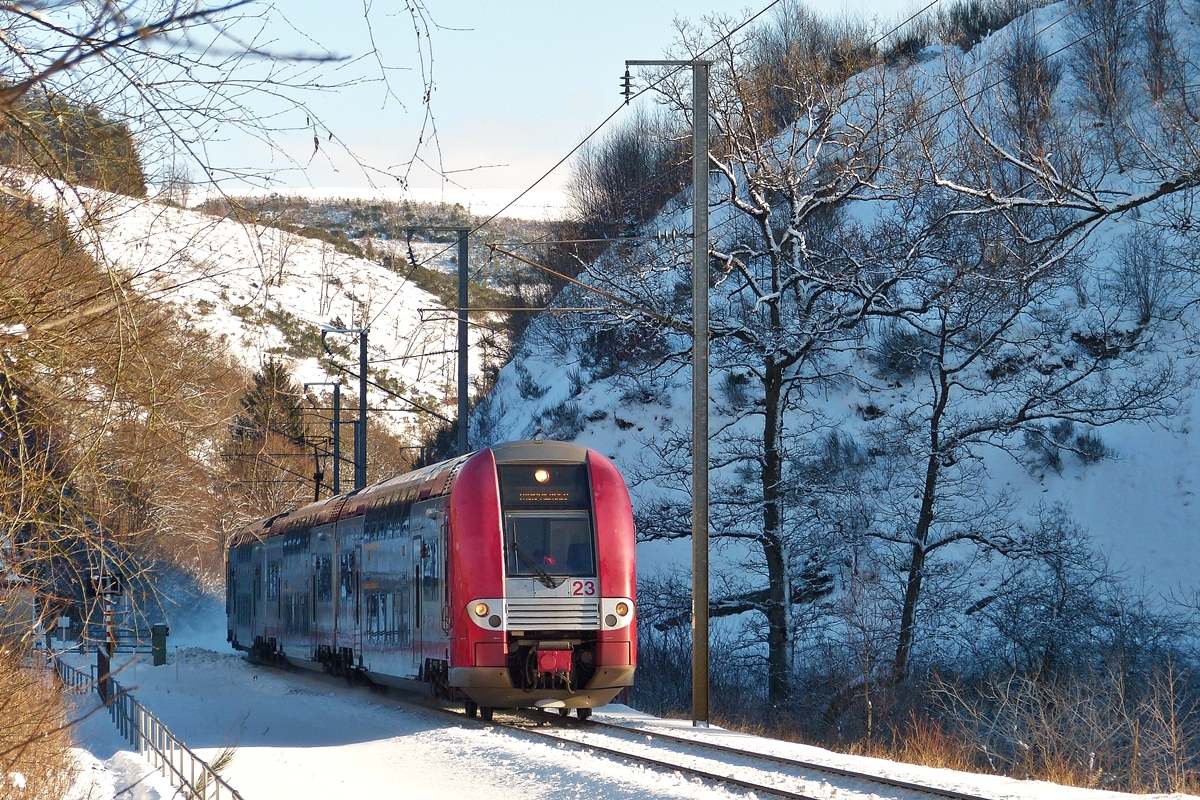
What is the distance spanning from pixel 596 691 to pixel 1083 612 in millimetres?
11856

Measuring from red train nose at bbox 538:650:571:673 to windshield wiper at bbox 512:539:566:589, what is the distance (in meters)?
0.80

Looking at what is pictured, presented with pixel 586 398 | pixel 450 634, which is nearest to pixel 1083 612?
pixel 450 634

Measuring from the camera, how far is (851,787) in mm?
10188

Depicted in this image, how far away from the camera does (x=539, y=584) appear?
49.9 feet

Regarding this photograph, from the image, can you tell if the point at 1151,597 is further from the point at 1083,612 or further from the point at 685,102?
the point at 685,102

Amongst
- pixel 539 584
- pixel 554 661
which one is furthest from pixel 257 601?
pixel 554 661

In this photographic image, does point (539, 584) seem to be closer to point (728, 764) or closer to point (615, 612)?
point (615, 612)

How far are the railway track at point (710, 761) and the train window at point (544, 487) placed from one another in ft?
9.10

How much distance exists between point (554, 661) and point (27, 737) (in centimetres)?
796

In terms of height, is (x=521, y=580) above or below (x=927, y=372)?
below

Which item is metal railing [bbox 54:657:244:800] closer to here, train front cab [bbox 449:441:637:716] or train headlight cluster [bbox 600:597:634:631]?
train front cab [bbox 449:441:637:716]

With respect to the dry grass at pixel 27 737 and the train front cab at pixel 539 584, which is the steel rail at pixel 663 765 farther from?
the dry grass at pixel 27 737

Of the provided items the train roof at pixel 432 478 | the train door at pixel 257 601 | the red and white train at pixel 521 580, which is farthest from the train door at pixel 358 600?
the train door at pixel 257 601

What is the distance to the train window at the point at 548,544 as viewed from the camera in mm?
15281
